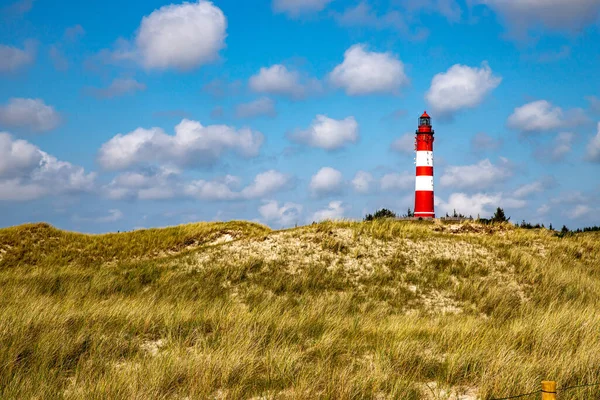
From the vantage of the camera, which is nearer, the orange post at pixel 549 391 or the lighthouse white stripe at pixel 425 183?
the orange post at pixel 549 391

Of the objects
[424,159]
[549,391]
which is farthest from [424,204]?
[549,391]

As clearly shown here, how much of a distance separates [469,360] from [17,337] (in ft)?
24.1

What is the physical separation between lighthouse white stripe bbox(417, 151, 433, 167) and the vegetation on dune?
74.7 feet

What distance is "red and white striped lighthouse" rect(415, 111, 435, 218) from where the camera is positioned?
4394cm

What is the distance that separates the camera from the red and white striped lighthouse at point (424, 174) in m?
43.9

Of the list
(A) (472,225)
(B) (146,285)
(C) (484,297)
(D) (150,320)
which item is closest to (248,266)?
(B) (146,285)

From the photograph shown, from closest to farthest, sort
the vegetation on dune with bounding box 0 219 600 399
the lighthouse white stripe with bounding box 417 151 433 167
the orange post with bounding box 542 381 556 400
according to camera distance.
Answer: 1. the orange post with bounding box 542 381 556 400
2. the vegetation on dune with bounding box 0 219 600 399
3. the lighthouse white stripe with bounding box 417 151 433 167

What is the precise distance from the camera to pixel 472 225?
32125mm

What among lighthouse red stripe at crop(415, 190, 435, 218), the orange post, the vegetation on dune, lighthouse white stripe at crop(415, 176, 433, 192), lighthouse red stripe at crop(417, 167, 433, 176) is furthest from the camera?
lighthouse red stripe at crop(417, 167, 433, 176)

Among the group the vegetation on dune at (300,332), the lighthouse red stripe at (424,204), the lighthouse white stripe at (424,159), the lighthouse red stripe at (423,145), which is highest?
the lighthouse red stripe at (423,145)

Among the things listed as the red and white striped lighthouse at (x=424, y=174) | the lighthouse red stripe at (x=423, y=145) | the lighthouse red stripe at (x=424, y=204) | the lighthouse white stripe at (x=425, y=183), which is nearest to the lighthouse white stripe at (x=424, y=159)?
the red and white striped lighthouse at (x=424, y=174)

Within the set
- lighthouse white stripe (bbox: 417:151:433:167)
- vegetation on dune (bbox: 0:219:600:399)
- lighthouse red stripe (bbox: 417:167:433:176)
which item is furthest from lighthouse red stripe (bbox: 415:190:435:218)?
vegetation on dune (bbox: 0:219:600:399)

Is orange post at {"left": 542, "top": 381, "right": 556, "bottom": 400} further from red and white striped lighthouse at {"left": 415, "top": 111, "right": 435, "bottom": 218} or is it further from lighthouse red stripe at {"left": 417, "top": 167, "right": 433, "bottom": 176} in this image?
lighthouse red stripe at {"left": 417, "top": 167, "right": 433, "bottom": 176}

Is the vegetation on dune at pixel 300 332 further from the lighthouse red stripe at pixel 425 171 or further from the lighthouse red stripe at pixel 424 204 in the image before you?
the lighthouse red stripe at pixel 425 171
